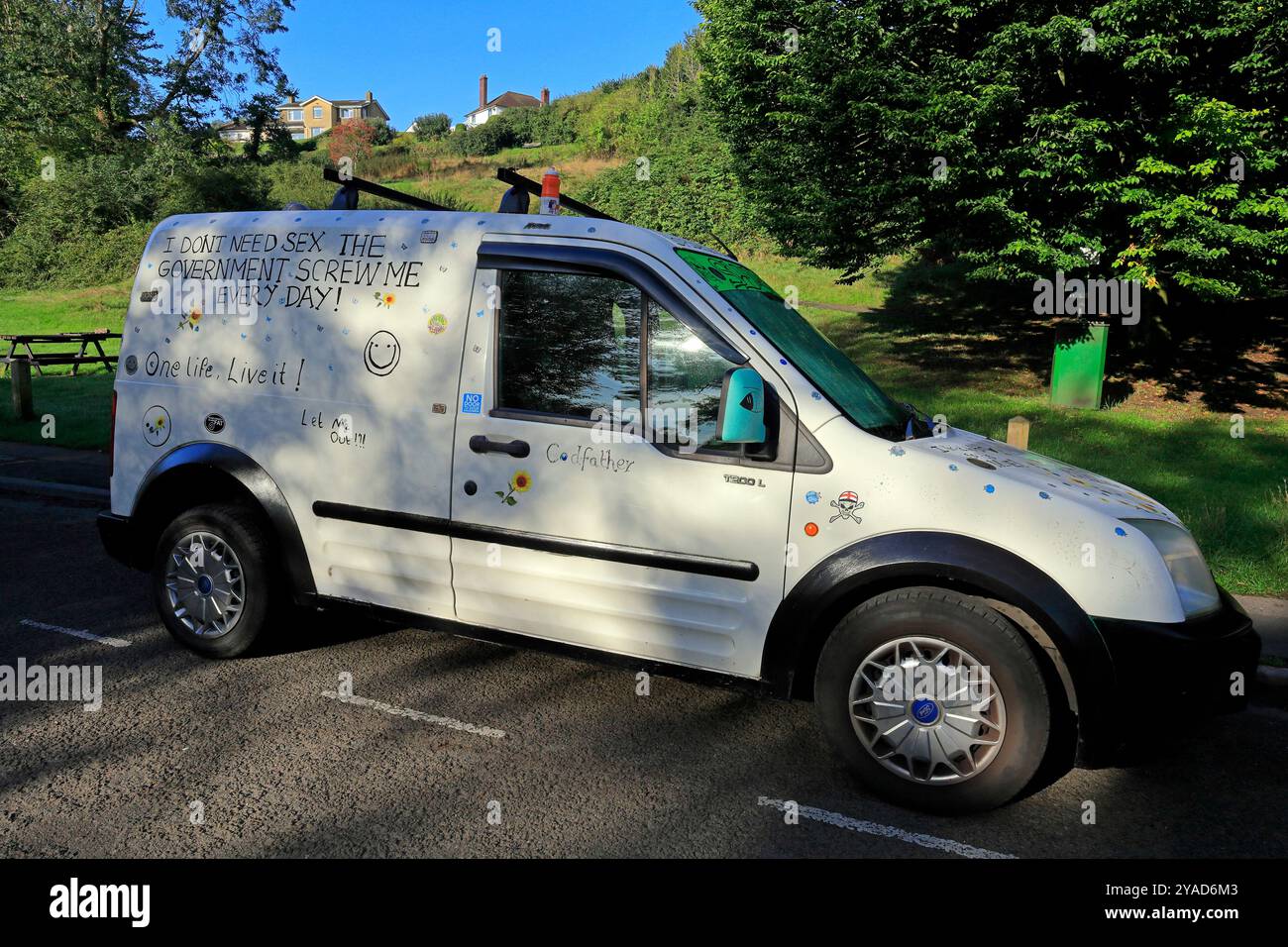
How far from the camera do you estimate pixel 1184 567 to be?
355 centimetres

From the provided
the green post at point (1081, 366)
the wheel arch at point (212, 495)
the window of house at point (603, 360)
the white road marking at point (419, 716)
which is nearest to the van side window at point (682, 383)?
the window of house at point (603, 360)

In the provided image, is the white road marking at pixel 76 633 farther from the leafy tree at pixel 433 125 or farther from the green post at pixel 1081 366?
the leafy tree at pixel 433 125

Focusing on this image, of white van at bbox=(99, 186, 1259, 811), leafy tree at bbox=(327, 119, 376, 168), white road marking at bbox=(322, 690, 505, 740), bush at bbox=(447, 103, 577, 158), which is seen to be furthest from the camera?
bush at bbox=(447, 103, 577, 158)

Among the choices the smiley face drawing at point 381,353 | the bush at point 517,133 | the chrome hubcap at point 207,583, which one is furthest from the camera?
the bush at point 517,133

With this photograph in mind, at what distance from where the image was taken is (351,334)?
4469mm

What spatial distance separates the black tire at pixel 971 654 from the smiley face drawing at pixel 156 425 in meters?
3.61

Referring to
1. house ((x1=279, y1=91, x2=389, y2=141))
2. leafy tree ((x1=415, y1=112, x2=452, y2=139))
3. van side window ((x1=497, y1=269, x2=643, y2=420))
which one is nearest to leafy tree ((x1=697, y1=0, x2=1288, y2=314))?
van side window ((x1=497, y1=269, x2=643, y2=420))

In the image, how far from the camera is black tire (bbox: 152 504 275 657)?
4.73m

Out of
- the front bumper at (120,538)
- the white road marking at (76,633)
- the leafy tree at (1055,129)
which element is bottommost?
the white road marking at (76,633)

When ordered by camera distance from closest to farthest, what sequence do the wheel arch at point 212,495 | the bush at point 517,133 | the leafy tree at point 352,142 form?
1. the wheel arch at point 212,495
2. the leafy tree at point 352,142
3. the bush at point 517,133

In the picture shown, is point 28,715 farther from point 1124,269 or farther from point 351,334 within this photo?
point 1124,269

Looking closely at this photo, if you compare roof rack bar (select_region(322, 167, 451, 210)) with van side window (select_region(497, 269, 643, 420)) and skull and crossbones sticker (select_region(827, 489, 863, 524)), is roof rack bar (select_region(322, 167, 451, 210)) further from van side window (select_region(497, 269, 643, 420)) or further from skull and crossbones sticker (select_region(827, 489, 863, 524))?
skull and crossbones sticker (select_region(827, 489, 863, 524))

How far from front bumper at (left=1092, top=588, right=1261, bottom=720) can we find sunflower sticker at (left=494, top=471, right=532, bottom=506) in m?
2.29

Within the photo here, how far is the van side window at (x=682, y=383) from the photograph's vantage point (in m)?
3.81
